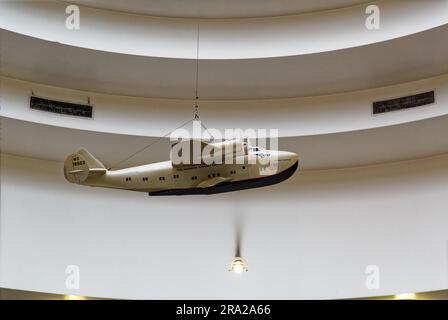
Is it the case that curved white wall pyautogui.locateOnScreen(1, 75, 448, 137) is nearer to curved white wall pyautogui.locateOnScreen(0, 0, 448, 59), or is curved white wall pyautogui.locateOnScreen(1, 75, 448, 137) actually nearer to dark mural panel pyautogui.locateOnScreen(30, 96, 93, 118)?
dark mural panel pyautogui.locateOnScreen(30, 96, 93, 118)

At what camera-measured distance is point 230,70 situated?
18562mm

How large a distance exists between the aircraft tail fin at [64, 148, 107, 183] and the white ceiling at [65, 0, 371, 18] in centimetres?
688

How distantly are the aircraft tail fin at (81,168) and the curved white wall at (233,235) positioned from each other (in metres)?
4.69

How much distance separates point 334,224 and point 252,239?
1.84 m

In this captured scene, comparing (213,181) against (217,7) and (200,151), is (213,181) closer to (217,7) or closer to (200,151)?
(200,151)

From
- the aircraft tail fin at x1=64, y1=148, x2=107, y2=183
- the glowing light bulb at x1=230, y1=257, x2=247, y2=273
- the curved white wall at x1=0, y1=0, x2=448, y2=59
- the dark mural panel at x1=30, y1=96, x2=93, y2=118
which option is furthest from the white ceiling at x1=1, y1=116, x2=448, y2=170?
the aircraft tail fin at x1=64, y1=148, x2=107, y2=183

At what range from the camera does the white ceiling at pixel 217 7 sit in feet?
63.8

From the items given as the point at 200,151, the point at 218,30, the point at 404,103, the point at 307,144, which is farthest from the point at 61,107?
the point at 404,103

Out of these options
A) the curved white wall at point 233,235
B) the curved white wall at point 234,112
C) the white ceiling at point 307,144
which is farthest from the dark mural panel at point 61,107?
the curved white wall at point 233,235

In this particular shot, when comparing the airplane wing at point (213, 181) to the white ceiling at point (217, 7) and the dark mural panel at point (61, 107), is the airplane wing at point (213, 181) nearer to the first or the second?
the dark mural panel at point (61, 107)

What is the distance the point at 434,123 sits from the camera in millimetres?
17500
